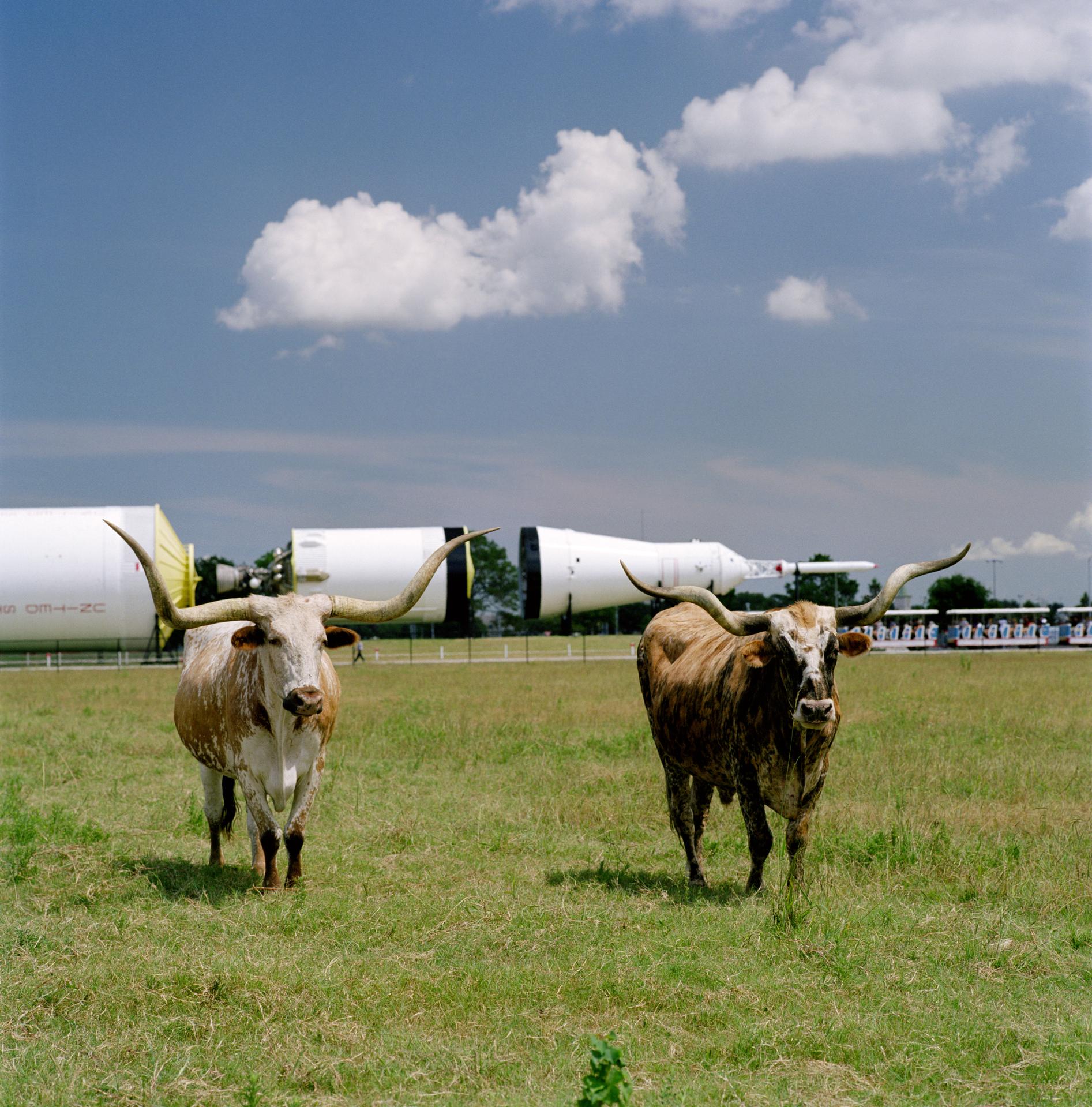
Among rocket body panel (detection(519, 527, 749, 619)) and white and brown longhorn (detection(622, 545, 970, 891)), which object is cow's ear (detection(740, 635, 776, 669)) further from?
rocket body panel (detection(519, 527, 749, 619))

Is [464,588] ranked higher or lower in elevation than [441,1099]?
higher

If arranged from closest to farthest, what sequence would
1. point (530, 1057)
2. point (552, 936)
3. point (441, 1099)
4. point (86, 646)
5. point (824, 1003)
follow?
point (441, 1099) → point (530, 1057) → point (824, 1003) → point (552, 936) → point (86, 646)

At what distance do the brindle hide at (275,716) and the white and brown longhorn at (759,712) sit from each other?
92.2 inches

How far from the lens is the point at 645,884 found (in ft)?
26.2

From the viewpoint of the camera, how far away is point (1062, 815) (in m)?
9.94

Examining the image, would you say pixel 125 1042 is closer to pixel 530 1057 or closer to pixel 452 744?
pixel 530 1057

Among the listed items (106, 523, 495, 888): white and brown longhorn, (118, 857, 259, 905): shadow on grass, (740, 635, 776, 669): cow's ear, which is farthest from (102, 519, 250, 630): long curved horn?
(740, 635, 776, 669): cow's ear

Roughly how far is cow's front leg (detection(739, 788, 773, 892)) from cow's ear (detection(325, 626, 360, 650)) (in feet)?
9.86

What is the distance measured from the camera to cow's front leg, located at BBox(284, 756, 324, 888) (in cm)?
783

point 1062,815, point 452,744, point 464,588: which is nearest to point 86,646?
point 464,588

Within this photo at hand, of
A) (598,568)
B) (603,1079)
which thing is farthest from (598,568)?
(603,1079)

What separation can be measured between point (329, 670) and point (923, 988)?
4.97 metres

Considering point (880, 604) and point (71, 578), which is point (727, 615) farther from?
point (71, 578)

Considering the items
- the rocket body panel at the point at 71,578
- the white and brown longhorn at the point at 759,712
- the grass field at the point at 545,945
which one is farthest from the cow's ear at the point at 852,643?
the rocket body panel at the point at 71,578
